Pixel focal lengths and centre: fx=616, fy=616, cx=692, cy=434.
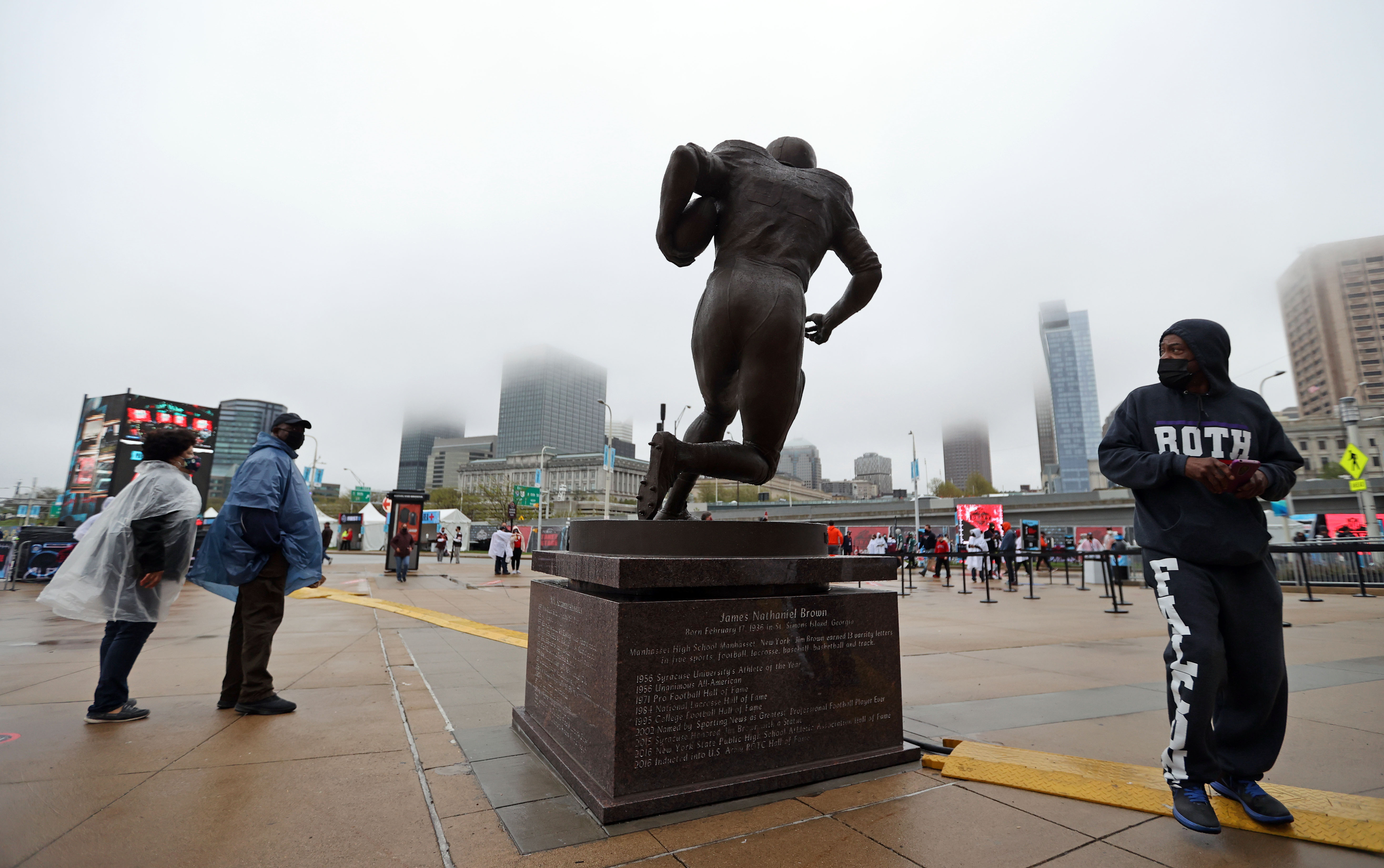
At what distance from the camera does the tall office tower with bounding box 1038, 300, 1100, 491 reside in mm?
130125

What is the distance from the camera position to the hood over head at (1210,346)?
97.9 inches

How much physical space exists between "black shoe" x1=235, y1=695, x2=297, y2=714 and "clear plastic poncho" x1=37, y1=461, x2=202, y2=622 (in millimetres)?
719

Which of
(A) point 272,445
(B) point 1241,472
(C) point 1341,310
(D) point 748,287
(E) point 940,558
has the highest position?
(C) point 1341,310

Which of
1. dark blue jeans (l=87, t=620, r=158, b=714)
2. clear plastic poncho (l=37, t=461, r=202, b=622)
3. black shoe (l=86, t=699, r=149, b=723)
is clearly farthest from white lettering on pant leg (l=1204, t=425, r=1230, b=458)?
black shoe (l=86, t=699, r=149, b=723)

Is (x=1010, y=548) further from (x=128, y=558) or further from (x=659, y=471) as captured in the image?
(x=128, y=558)

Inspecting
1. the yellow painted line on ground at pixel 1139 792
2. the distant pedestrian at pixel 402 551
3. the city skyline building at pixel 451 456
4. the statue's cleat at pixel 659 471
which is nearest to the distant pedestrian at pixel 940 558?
the distant pedestrian at pixel 402 551

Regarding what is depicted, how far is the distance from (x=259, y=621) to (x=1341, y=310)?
39.6 metres

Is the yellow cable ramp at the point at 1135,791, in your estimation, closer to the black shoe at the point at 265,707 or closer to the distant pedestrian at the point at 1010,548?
the black shoe at the point at 265,707

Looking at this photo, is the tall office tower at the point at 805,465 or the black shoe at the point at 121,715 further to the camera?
the tall office tower at the point at 805,465

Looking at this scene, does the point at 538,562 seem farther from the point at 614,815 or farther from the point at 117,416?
the point at 117,416

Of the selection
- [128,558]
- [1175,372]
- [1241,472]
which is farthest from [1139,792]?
[128,558]

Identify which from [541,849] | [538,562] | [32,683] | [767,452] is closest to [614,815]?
[541,849]

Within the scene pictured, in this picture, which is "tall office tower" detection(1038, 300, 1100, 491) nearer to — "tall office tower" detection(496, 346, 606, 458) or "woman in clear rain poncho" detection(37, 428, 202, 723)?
"tall office tower" detection(496, 346, 606, 458)

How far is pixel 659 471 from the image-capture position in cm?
293
